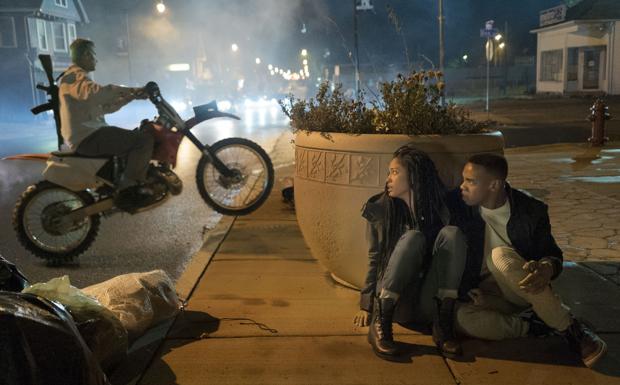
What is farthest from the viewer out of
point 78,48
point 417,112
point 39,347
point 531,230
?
point 78,48

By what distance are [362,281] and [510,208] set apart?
3.93 feet

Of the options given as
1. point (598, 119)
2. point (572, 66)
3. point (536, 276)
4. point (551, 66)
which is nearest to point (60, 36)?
point (551, 66)

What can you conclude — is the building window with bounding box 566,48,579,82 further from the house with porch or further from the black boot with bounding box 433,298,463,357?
the black boot with bounding box 433,298,463,357

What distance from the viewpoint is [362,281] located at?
13.1 feet

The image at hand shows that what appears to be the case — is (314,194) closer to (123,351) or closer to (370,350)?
(370,350)

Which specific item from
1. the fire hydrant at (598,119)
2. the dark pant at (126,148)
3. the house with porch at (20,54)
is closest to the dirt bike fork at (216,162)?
the dark pant at (126,148)

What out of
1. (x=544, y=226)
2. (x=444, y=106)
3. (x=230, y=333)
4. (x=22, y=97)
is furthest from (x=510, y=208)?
(x=22, y=97)

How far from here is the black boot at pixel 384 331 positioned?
3113 millimetres

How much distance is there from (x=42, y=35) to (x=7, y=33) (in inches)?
77.9

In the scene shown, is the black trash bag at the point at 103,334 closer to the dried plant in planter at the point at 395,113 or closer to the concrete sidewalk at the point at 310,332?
the concrete sidewalk at the point at 310,332

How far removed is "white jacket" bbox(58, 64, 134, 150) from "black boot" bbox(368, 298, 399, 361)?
11.1 ft

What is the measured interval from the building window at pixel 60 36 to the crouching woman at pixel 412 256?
38.6 metres

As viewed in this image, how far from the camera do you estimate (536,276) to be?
9.52ft

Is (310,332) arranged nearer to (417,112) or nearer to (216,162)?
(417,112)
